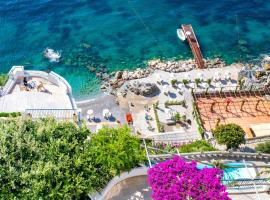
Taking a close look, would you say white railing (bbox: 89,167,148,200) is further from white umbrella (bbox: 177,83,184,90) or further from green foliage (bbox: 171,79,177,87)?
green foliage (bbox: 171,79,177,87)

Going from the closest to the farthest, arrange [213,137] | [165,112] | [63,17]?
[213,137] → [165,112] → [63,17]

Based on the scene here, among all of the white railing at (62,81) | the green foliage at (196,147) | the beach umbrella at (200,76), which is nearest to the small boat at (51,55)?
the white railing at (62,81)

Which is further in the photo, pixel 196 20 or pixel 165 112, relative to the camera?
pixel 196 20

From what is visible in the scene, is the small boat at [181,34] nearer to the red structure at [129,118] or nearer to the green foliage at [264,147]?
the red structure at [129,118]

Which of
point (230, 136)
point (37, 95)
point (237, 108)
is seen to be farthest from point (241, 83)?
point (37, 95)

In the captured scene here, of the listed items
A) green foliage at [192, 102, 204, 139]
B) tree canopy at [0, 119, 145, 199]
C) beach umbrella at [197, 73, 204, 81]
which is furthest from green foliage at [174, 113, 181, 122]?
tree canopy at [0, 119, 145, 199]

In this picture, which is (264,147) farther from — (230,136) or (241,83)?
(241,83)

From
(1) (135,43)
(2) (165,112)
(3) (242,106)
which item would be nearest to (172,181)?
(2) (165,112)

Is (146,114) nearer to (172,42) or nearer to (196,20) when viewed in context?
(172,42)
